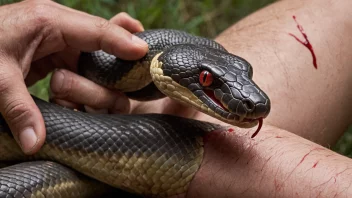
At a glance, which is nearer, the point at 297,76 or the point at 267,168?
the point at 267,168

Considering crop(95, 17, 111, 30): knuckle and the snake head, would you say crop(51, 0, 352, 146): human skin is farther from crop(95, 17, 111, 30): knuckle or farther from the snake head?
the snake head

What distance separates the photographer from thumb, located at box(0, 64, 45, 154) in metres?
2.21

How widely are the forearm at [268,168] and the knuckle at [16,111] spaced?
734 millimetres

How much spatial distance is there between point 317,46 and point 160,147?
1.35 m

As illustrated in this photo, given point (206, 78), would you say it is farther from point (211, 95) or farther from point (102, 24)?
point (102, 24)

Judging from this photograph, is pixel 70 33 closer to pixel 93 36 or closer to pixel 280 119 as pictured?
pixel 93 36

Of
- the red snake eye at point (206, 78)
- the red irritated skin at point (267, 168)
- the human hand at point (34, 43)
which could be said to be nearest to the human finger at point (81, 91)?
the human hand at point (34, 43)

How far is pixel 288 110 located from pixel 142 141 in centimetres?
103

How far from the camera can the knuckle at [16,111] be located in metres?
2.21

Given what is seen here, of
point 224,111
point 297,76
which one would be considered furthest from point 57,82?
point 297,76

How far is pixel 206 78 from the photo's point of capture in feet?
6.90

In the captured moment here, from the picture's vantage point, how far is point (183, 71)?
85.7 inches

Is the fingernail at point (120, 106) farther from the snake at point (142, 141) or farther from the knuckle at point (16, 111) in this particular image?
the knuckle at point (16, 111)

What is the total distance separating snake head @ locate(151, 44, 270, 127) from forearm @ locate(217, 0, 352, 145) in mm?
781
